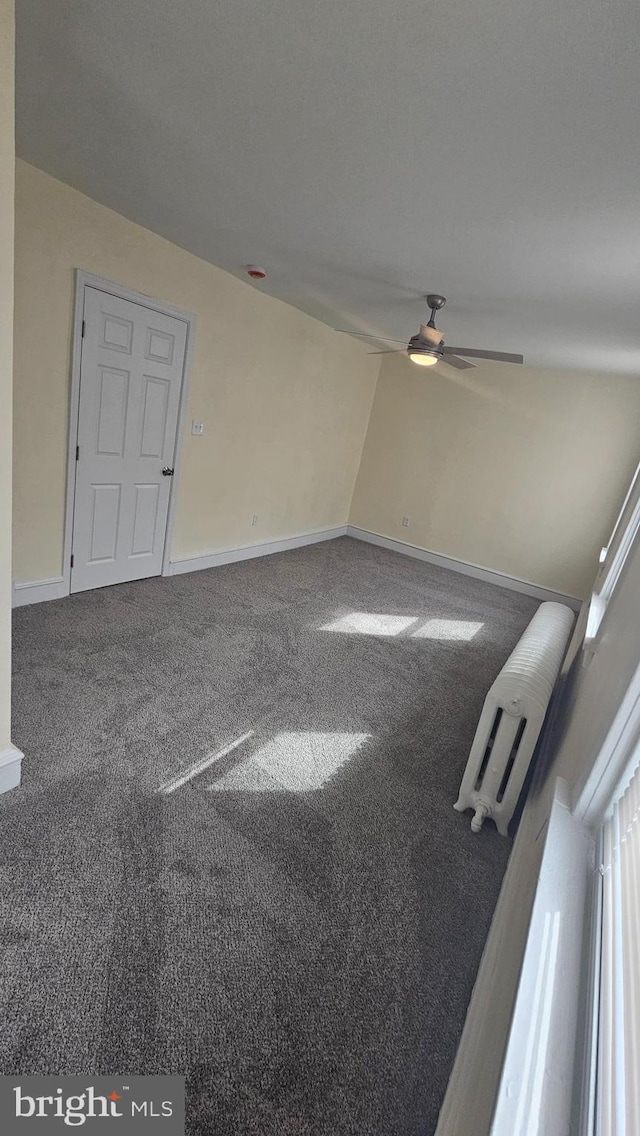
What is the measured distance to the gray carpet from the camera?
50.4 inches

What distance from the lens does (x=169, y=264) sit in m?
3.45

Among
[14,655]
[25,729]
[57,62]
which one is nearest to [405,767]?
[25,729]

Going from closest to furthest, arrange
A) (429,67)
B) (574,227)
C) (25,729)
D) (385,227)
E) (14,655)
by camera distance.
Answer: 1. (429,67)
2. (574,227)
3. (25,729)
4. (385,227)
5. (14,655)

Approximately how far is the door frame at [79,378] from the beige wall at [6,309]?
1.75 m

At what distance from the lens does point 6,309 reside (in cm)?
146

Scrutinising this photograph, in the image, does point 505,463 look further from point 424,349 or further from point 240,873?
point 240,873

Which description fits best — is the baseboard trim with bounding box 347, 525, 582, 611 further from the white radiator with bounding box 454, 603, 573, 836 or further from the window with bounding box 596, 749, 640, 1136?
the window with bounding box 596, 749, 640, 1136

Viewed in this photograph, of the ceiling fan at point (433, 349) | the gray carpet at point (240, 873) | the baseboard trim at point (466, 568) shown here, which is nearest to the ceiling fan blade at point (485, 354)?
the ceiling fan at point (433, 349)

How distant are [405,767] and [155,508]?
8.89 ft

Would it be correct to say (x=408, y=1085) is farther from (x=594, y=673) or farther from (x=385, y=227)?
(x=385, y=227)

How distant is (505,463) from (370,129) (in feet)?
15.0

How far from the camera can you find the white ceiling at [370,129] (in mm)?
1308

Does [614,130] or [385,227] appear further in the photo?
[385,227]

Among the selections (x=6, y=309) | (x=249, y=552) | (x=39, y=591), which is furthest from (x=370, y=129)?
(x=249, y=552)
